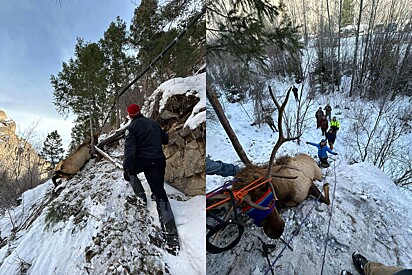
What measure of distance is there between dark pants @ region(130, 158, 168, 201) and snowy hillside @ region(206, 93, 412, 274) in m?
0.23

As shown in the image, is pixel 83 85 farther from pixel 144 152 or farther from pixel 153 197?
pixel 153 197

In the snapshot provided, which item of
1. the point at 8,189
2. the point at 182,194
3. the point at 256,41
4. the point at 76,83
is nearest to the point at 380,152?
the point at 256,41

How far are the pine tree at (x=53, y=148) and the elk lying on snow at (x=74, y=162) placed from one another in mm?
30

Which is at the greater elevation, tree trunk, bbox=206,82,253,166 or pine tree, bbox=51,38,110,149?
pine tree, bbox=51,38,110,149

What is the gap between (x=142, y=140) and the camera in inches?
33.9

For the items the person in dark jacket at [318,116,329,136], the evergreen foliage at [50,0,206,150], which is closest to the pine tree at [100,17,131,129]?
the evergreen foliage at [50,0,206,150]

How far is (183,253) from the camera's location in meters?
0.74

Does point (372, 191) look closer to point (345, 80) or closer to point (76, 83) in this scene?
point (345, 80)

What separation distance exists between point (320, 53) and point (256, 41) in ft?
1.03

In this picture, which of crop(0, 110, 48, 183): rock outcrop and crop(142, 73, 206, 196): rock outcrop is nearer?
crop(0, 110, 48, 183): rock outcrop

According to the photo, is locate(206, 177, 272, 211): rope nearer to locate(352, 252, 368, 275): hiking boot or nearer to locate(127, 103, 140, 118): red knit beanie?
locate(352, 252, 368, 275): hiking boot

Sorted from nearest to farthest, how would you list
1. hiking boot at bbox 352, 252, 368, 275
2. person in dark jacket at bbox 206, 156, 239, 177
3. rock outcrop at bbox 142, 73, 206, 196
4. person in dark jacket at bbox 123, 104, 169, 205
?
hiking boot at bbox 352, 252, 368, 275, person in dark jacket at bbox 206, 156, 239, 177, person in dark jacket at bbox 123, 104, 169, 205, rock outcrop at bbox 142, 73, 206, 196

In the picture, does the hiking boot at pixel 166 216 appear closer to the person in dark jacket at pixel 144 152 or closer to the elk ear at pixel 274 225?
the person in dark jacket at pixel 144 152

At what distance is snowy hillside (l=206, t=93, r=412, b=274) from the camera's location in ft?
2.14
